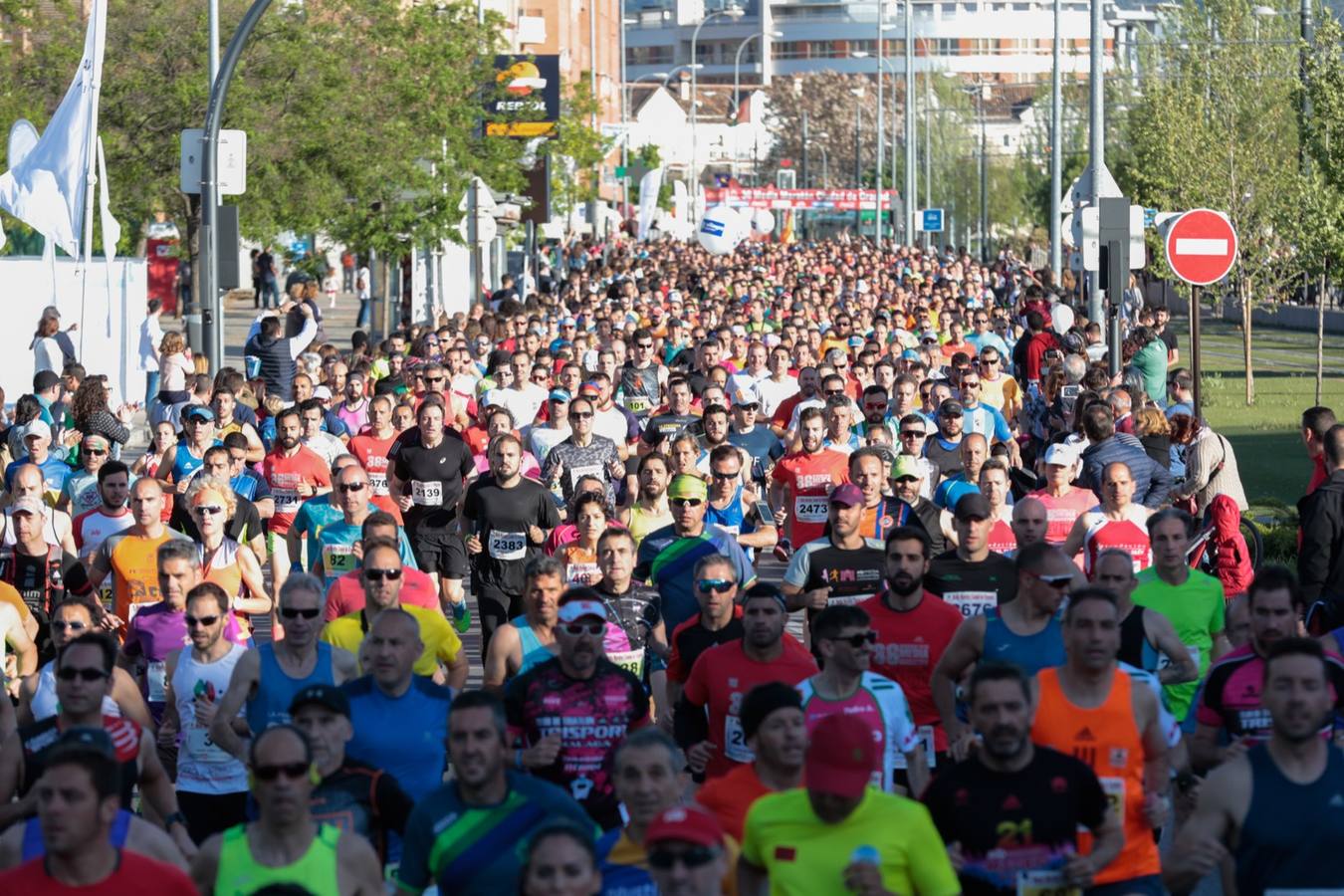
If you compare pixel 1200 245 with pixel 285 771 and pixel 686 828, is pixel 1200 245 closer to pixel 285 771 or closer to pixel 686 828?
pixel 285 771

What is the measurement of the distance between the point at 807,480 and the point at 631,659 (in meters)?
4.01

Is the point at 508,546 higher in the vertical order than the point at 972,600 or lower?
lower

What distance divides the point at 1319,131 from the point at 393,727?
20906 mm

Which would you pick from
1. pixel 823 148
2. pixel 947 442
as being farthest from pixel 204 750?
pixel 823 148

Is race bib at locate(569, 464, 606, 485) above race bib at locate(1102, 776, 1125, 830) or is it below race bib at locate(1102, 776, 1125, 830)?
above

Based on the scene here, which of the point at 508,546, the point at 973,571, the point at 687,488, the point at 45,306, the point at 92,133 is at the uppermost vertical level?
the point at 92,133

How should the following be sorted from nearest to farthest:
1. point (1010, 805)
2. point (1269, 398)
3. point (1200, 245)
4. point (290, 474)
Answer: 1. point (1010, 805)
2. point (290, 474)
3. point (1200, 245)
4. point (1269, 398)

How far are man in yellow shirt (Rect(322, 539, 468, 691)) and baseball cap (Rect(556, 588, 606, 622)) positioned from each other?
4.16 ft

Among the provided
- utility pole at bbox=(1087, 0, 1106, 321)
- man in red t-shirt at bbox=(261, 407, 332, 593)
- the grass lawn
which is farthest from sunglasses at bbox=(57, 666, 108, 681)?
utility pole at bbox=(1087, 0, 1106, 321)

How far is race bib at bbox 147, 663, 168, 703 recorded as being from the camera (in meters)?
9.48

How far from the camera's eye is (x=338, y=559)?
11.7 metres

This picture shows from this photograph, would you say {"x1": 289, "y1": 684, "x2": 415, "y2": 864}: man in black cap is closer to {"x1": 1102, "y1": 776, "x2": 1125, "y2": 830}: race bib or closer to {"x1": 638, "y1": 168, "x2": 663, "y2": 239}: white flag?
{"x1": 1102, "y1": 776, "x2": 1125, "y2": 830}: race bib

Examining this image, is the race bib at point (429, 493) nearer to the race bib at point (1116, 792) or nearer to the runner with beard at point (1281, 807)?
the race bib at point (1116, 792)

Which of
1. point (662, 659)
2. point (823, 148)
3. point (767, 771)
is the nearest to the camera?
point (767, 771)
